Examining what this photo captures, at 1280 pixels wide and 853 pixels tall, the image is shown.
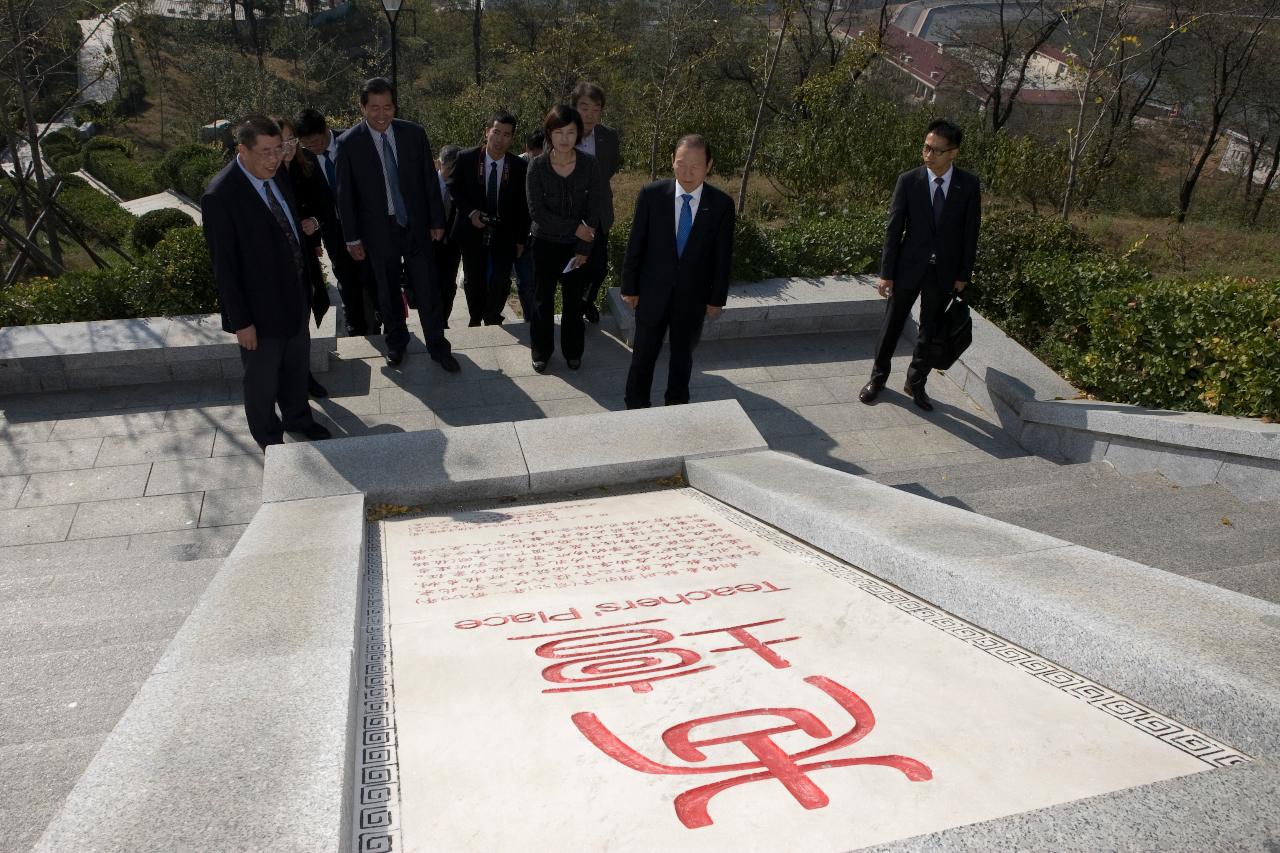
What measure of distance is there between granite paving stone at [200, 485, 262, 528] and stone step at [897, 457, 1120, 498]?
385 cm

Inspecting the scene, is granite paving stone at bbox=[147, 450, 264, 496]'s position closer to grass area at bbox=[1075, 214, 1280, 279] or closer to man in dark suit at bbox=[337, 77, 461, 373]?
man in dark suit at bbox=[337, 77, 461, 373]

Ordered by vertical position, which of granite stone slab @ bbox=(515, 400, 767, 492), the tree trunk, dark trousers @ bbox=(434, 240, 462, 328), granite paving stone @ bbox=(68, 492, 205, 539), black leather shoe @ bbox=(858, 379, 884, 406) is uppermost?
the tree trunk

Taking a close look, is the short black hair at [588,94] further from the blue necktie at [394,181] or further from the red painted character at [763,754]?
the red painted character at [763,754]

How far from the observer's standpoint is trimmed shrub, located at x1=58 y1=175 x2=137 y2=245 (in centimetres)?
1752

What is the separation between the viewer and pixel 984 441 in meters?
6.43

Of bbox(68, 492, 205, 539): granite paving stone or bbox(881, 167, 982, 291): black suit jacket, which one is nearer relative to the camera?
bbox(68, 492, 205, 539): granite paving stone

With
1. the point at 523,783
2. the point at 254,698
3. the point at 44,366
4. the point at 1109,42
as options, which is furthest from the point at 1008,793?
the point at 1109,42

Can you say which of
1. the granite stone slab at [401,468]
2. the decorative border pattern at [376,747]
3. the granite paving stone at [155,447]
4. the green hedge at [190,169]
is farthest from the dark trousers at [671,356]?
the green hedge at [190,169]

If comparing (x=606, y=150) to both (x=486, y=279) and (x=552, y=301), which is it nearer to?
(x=552, y=301)

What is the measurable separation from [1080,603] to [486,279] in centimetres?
635

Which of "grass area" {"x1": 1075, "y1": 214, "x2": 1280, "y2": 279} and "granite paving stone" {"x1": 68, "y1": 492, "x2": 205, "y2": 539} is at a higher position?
"grass area" {"x1": 1075, "y1": 214, "x2": 1280, "y2": 279}

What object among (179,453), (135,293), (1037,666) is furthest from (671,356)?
(135,293)

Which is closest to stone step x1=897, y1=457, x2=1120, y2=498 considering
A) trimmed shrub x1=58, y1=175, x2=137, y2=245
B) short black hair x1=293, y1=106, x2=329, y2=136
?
short black hair x1=293, y1=106, x2=329, y2=136

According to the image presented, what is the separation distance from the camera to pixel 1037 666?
2738mm
